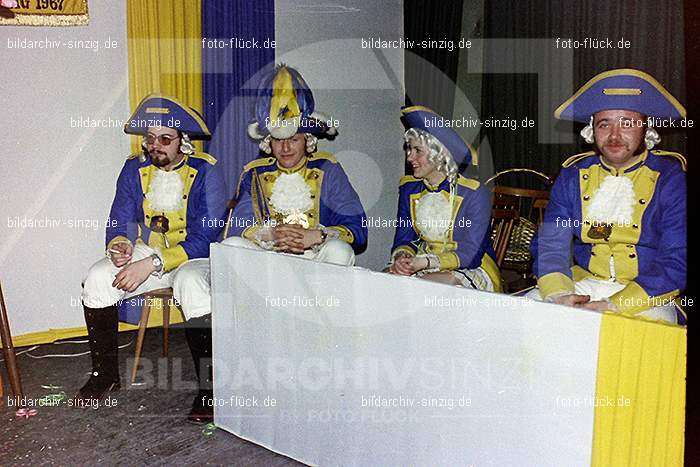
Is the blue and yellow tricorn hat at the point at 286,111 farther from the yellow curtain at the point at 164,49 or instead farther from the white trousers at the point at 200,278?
the yellow curtain at the point at 164,49

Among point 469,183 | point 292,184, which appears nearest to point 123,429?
point 292,184

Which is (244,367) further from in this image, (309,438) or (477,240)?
(477,240)

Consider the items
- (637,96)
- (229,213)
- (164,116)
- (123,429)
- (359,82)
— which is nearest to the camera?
(637,96)

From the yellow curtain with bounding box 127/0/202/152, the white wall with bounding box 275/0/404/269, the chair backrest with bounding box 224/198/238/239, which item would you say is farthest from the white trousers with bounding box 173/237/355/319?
the white wall with bounding box 275/0/404/269

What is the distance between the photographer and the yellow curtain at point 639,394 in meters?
1.71

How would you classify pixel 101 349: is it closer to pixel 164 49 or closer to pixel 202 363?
pixel 202 363

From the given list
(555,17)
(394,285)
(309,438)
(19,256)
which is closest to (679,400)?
(394,285)

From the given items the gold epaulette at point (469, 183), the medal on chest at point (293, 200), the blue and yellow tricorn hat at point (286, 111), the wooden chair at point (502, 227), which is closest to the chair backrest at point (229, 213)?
the medal on chest at point (293, 200)

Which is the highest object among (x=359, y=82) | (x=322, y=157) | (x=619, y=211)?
(x=359, y=82)

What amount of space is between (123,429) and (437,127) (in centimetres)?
209

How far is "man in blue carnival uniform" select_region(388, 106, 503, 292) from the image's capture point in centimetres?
340

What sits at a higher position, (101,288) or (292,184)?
(292,184)

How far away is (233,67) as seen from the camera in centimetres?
490

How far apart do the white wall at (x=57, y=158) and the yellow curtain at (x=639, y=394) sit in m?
3.79
